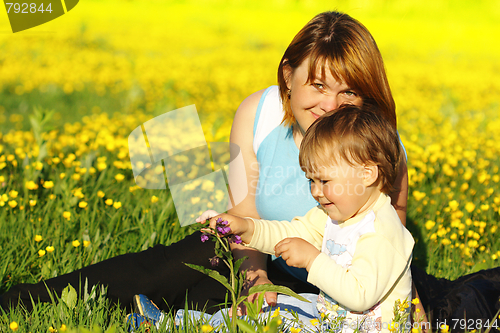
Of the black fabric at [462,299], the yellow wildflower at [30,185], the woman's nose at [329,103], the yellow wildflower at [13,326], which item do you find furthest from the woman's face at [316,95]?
the yellow wildflower at [30,185]

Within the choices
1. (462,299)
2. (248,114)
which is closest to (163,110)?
(248,114)

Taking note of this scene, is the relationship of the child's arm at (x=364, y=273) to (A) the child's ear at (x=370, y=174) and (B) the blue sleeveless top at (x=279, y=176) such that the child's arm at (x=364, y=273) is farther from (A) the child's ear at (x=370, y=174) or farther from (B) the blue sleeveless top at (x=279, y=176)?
(B) the blue sleeveless top at (x=279, y=176)

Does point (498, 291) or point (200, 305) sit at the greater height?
point (200, 305)

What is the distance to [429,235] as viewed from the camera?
294cm

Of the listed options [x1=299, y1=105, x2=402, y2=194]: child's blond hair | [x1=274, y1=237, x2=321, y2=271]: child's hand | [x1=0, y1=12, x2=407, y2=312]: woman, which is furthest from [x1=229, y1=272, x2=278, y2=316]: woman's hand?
[x1=299, y1=105, x2=402, y2=194]: child's blond hair

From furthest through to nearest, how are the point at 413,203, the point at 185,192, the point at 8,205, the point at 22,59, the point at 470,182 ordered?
the point at 22,59
the point at 470,182
the point at 413,203
the point at 8,205
the point at 185,192

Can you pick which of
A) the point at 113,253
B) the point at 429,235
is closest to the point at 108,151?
the point at 113,253

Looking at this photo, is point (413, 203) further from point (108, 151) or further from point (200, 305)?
point (108, 151)

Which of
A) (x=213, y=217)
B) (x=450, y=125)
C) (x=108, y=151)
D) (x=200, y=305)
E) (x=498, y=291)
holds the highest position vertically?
(x=213, y=217)

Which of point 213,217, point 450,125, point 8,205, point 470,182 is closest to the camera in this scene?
point 213,217

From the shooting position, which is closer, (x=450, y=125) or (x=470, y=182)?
(x=470, y=182)

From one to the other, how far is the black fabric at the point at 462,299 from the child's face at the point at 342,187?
2.33 ft

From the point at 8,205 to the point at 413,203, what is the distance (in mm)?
2671

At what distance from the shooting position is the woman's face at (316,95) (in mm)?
1868
